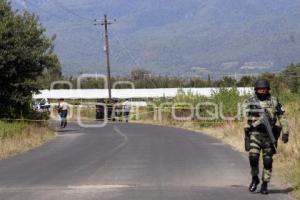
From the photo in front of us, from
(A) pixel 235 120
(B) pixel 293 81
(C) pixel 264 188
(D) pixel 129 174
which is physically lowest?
(D) pixel 129 174

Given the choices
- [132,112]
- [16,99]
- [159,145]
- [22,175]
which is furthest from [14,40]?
[132,112]

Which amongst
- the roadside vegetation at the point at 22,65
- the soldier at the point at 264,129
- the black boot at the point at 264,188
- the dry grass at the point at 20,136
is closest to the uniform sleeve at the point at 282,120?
the soldier at the point at 264,129

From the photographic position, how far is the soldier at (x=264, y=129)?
40.7ft

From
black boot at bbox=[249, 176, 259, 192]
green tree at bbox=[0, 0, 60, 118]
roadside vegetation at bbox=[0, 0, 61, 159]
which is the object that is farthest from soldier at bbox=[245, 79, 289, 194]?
green tree at bbox=[0, 0, 60, 118]

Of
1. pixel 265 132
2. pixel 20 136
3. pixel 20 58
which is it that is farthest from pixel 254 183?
pixel 20 58

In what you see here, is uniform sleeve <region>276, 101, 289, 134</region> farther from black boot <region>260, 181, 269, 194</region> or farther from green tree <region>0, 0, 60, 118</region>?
green tree <region>0, 0, 60, 118</region>

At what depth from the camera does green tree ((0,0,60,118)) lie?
3312 centimetres

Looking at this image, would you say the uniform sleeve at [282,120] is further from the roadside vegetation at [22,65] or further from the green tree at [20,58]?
the green tree at [20,58]

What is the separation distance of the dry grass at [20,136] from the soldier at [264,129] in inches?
448

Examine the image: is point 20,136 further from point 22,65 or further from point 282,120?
point 282,120

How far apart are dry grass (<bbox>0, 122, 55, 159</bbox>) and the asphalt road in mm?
878

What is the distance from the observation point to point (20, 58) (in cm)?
3366

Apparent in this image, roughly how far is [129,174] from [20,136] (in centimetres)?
1381

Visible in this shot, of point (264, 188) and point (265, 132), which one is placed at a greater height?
point (265, 132)
